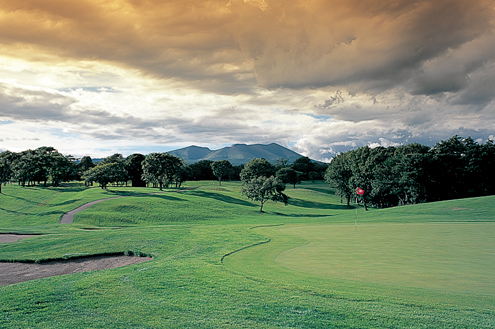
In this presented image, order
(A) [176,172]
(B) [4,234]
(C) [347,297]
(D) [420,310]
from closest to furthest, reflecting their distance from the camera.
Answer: (D) [420,310] → (C) [347,297] → (B) [4,234] → (A) [176,172]

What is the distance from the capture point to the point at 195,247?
18.1 metres

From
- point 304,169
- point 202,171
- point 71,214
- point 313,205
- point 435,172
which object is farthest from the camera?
point 304,169

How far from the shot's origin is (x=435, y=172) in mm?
65438

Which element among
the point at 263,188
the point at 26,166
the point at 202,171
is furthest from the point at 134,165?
the point at 263,188

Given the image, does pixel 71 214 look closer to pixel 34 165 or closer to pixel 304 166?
pixel 34 165

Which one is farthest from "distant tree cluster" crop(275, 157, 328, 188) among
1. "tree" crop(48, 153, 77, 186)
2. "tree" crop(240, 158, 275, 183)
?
"tree" crop(48, 153, 77, 186)

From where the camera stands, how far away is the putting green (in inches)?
404

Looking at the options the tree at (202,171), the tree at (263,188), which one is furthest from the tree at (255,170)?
the tree at (202,171)

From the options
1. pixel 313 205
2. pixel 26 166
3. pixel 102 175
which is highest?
pixel 26 166

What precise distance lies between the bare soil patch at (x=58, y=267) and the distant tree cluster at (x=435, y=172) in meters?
61.2

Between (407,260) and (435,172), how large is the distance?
62369 mm

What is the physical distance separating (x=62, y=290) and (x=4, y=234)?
2403cm

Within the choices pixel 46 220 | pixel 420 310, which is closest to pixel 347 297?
pixel 420 310

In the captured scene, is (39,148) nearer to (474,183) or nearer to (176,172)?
(176,172)
